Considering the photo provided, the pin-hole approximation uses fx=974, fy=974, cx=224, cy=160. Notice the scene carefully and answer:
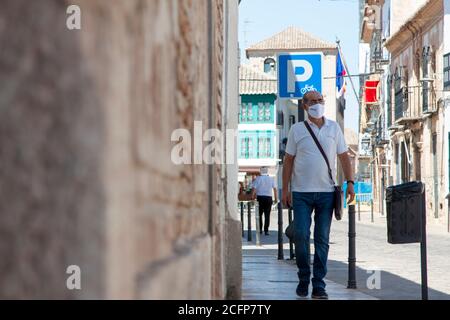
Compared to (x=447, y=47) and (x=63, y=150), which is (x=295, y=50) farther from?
(x=63, y=150)

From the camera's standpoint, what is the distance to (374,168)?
185ft

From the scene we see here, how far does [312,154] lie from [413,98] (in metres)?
31.4

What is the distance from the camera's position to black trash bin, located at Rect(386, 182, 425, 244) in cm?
713

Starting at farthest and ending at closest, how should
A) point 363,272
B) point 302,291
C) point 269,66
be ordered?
1. point 269,66
2. point 363,272
3. point 302,291

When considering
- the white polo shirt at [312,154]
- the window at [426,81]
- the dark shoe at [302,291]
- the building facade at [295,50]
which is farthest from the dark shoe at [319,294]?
the building facade at [295,50]

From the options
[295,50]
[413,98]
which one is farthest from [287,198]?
[295,50]

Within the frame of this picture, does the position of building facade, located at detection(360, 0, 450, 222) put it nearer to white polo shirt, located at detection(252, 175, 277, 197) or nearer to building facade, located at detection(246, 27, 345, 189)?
white polo shirt, located at detection(252, 175, 277, 197)

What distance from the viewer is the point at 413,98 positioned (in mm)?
38500

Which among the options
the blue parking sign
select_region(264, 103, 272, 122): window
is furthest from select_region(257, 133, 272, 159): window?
the blue parking sign

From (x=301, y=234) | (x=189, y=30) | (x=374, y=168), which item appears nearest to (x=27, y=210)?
(x=189, y=30)

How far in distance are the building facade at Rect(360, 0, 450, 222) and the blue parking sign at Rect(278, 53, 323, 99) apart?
19.1 m

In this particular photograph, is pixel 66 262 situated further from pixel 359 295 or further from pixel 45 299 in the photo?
pixel 359 295

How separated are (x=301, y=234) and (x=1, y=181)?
6.87 m

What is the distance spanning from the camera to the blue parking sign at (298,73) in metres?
13.1
